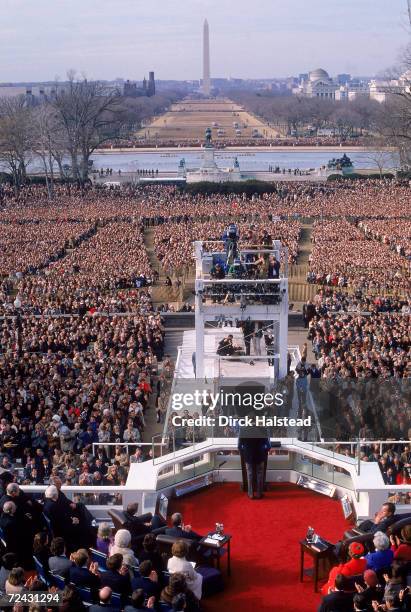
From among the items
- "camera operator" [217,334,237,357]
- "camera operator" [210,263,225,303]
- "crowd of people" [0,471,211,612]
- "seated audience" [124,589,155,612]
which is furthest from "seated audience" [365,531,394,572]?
"camera operator" [210,263,225,303]

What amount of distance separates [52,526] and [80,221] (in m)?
41.3

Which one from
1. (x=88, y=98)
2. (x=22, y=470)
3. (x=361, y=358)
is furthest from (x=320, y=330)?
(x=88, y=98)

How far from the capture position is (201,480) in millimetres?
10914

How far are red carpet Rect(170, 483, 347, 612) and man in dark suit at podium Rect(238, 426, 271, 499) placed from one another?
185mm

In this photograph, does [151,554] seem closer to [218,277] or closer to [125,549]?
[125,549]

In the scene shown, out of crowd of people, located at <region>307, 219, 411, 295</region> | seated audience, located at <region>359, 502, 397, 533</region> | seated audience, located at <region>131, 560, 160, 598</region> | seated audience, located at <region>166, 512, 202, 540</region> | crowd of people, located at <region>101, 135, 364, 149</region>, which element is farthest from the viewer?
crowd of people, located at <region>101, 135, 364, 149</region>

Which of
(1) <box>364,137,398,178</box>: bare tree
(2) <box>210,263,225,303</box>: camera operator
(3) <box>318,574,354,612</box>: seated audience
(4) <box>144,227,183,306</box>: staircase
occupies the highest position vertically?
(1) <box>364,137,398,178</box>: bare tree

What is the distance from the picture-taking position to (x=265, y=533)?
9.75m

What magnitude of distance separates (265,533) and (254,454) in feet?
3.30

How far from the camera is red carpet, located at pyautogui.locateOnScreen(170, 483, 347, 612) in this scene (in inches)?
334

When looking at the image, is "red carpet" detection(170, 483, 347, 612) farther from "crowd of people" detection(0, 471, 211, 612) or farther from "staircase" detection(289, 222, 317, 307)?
"staircase" detection(289, 222, 317, 307)

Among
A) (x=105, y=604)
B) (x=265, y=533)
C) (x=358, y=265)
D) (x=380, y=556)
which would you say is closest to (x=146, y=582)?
(x=105, y=604)

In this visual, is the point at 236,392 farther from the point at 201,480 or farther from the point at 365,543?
the point at 365,543

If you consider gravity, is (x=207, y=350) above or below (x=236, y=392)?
below
